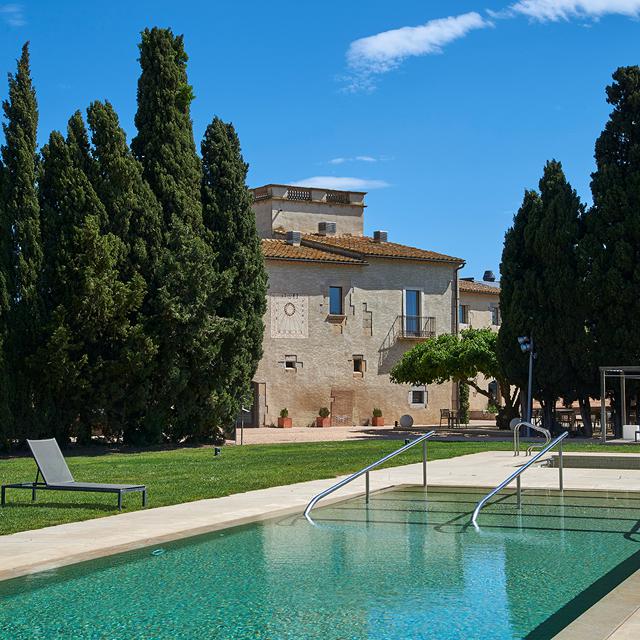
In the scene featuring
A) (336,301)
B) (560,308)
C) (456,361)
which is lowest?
(456,361)

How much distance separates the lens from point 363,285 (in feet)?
152

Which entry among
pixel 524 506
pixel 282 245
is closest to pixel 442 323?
pixel 282 245

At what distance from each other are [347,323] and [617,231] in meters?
16.1

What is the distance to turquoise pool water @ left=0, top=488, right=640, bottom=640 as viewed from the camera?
23.5ft

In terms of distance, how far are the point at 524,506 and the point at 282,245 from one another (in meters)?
33.4

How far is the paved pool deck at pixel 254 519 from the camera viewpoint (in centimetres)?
657

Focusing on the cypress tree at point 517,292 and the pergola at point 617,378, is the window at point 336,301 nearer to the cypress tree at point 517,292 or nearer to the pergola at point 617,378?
the cypress tree at point 517,292

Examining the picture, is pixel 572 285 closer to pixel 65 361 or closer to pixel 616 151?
pixel 616 151

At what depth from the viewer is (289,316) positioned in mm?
44094

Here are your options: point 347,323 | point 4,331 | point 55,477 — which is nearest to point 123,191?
point 4,331

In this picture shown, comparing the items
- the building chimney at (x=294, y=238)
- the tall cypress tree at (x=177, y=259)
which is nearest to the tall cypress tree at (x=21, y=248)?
the tall cypress tree at (x=177, y=259)

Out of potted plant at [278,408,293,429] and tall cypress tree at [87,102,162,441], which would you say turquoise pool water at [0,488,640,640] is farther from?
potted plant at [278,408,293,429]

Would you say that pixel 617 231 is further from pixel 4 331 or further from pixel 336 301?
pixel 4 331

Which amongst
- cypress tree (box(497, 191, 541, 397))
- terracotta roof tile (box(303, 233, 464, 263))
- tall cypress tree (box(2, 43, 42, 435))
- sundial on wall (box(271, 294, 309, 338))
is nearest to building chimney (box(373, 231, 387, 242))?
terracotta roof tile (box(303, 233, 464, 263))
